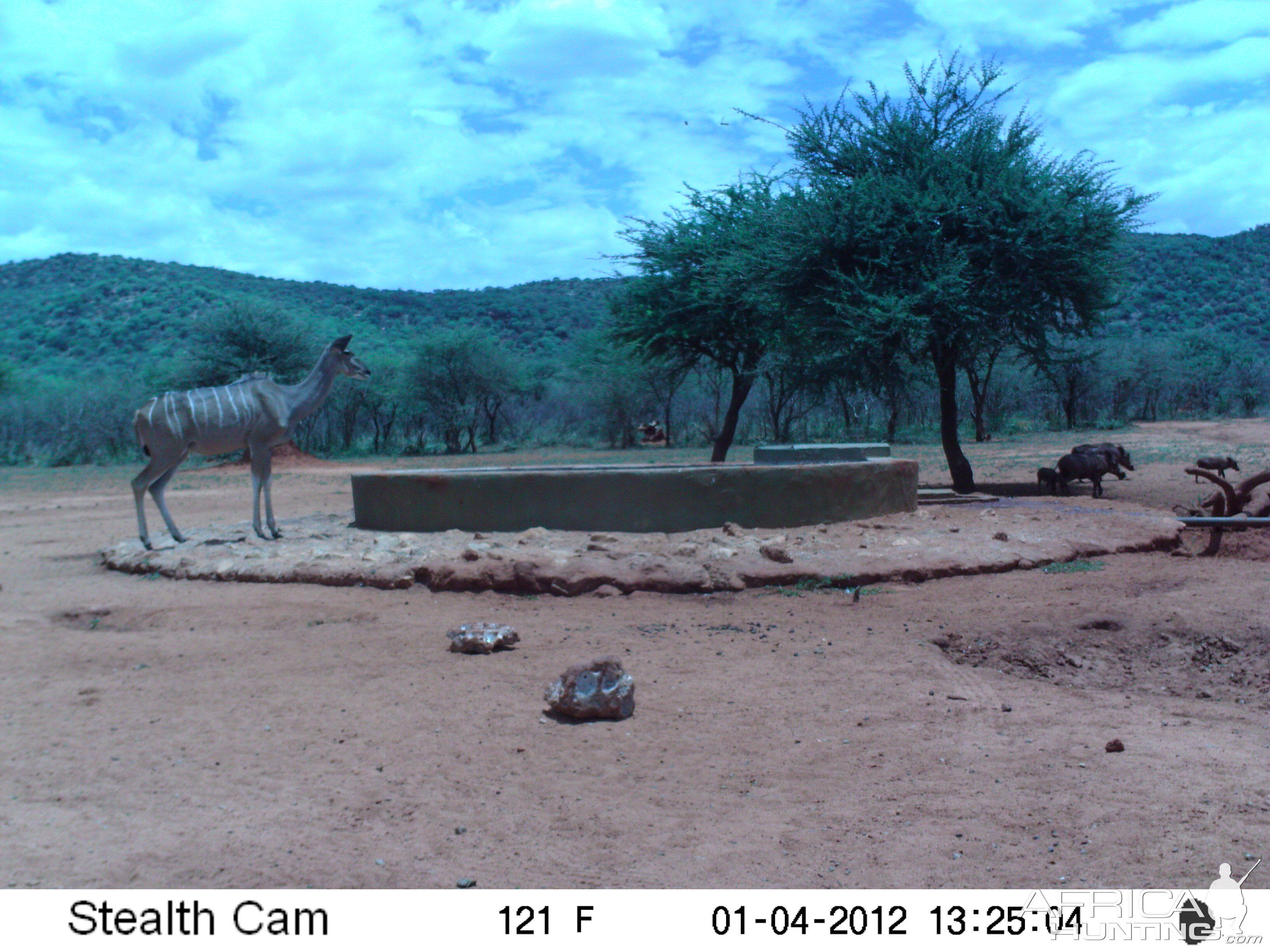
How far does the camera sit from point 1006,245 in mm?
12898

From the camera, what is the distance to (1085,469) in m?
12.7

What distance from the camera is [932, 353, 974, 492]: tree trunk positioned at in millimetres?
13781

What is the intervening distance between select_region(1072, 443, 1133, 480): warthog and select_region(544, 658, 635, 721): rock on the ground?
9946 millimetres

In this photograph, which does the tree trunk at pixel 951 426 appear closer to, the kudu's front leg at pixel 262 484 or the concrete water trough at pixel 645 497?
the concrete water trough at pixel 645 497

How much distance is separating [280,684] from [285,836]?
220cm

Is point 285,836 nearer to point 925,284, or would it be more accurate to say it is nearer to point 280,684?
point 280,684

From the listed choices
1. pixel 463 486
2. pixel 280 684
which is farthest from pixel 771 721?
pixel 463 486

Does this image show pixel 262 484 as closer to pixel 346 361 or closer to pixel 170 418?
pixel 170 418

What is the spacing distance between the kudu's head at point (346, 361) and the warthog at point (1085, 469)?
30.0 feet

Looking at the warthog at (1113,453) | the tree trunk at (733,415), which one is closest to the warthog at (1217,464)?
the warthog at (1113,453)

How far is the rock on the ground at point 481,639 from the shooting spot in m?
5.94

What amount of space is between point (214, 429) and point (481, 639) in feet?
17.8

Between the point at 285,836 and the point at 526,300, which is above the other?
the point at 526,300

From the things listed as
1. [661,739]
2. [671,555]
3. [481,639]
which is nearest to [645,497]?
[671,555]
